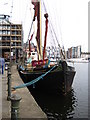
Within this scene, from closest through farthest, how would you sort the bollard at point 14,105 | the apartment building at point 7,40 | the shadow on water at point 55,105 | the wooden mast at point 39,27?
the bollard at point 14,105
the shadow on water at point 55,105
the wooden mast at point 39,27
the apartment building at point 7,40

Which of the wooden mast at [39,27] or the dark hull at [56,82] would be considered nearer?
the dark hull at [56,82]

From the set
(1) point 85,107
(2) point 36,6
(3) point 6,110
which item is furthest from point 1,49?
(3) point 6,110

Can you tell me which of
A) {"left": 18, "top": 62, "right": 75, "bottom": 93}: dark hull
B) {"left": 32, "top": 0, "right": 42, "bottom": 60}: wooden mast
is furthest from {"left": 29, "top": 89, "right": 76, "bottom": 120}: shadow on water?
{"left": 32, "top": 0, "right": 42, "bottom": 60}: wooden mast

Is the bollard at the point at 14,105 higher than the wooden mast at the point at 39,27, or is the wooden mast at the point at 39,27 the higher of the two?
the wooden mast at the point at 39,27

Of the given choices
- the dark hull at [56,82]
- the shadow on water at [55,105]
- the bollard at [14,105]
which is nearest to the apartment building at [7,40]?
the dark hull at [56,82]

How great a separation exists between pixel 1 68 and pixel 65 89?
296 inches

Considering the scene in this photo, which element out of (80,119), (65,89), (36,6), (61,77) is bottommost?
(80,119)

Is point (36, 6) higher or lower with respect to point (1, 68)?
higher

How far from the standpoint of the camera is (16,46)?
6525 cm

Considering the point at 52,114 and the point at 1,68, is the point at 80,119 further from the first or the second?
the point at 1,68

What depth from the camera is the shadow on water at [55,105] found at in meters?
10.8

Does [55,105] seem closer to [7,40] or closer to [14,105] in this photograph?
[14,105]

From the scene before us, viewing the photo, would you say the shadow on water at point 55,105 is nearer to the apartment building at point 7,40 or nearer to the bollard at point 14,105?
the bollard at point 14,105

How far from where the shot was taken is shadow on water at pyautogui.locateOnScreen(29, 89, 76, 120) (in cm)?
1084
